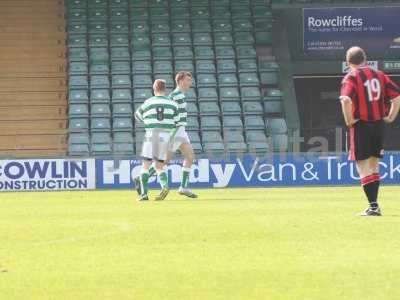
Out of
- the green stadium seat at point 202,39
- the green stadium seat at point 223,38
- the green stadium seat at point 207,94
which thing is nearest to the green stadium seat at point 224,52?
the green stadium seat at point 223,38

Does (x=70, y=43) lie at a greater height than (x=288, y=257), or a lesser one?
greater

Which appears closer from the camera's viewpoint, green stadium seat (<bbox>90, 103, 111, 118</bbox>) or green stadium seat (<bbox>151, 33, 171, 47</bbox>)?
green stadium seat (<bbox>90, 103, 111, 118</bbox>)

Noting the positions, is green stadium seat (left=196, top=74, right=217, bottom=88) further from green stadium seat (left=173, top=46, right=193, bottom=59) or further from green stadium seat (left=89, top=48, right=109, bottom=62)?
green stadium seat (left=89, top=48, right=109, bottom=62)

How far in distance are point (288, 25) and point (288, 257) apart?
24977mm

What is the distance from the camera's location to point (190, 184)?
25141 millimetres

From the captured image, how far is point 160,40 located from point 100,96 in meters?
3.05

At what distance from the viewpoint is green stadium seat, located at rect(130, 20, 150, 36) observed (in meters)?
32.8

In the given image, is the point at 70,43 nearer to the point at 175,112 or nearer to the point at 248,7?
the point at 248,7

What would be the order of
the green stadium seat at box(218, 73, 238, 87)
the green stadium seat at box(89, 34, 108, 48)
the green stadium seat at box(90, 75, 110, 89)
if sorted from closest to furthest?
the green stadium seat at box(90, 75, 110, 89) < the green stadium seat at box(218, 73, 238, 87) < the green stadium seat at box(89, 34, 108, 48)

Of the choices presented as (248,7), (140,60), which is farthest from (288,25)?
(140,60)

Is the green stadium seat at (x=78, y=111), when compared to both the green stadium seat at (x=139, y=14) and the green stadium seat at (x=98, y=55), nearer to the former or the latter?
the green stadium seat at (x=98, y=55)

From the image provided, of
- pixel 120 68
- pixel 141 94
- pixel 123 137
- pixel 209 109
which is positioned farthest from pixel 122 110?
pixel 209 109

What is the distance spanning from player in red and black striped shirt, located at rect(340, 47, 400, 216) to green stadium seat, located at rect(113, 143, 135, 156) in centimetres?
1551

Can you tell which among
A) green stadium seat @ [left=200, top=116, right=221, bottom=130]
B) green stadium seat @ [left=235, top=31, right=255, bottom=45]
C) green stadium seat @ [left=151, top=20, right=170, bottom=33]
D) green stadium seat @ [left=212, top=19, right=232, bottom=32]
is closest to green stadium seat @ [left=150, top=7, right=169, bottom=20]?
green stadium seat @ [left=151, top=20, right=170, bottom=33]
